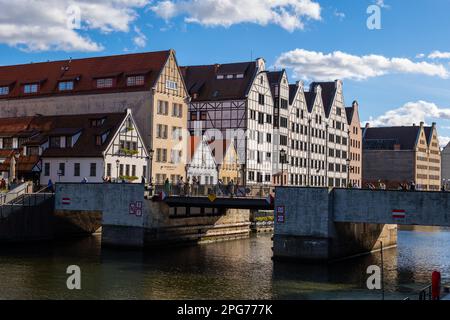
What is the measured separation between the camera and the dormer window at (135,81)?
7544cm

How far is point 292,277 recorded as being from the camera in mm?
43156

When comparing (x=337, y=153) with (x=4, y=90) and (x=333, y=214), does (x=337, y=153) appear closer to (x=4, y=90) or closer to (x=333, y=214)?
(x=4, y=90)

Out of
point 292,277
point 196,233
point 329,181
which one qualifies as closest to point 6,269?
point 292,277

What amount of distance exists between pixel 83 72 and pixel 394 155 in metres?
92.2

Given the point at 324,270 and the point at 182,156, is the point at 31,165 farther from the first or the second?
the point at 324,270

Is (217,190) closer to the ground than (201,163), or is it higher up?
closer to the ground

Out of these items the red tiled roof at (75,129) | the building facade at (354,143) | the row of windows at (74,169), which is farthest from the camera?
the building facade at (354,143)

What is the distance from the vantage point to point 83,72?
8006 centimetres

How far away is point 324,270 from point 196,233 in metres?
20.5

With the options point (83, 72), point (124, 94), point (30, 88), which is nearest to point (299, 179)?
point (124, 94)

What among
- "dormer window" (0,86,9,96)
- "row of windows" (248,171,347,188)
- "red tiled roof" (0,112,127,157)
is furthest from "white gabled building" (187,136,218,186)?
"dormer window" (0,86,9,96)

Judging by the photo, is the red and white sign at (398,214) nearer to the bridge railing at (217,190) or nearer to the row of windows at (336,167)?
the bridge railing at (217,190)

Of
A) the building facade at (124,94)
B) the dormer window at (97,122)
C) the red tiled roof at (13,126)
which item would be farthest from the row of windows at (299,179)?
the red tiled roof at (13,126)

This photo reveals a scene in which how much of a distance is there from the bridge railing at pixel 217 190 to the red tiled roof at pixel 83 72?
1989cm
